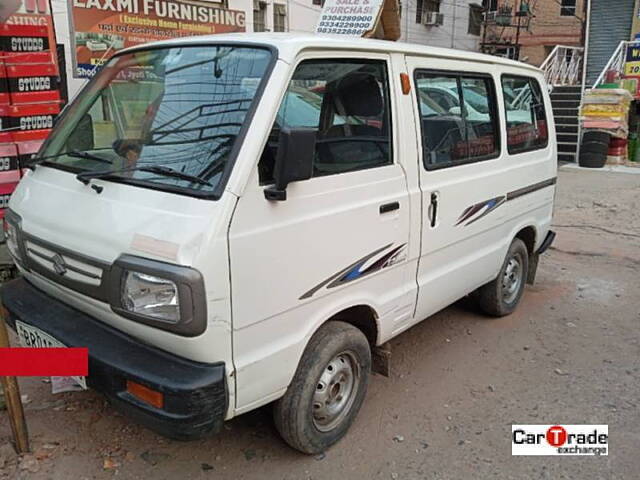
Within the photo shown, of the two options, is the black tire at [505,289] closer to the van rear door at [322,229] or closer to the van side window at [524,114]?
the van side window at [524,114]

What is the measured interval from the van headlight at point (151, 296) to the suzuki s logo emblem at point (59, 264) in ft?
1.53

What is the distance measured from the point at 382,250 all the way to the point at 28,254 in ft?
5.88

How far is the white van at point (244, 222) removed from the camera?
2.26 meters

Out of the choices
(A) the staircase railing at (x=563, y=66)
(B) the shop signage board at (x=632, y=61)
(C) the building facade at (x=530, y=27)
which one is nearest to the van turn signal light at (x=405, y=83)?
(B) the shop signage board at (x=632, y=61)

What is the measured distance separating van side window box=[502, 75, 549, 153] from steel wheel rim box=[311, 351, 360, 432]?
2144mm

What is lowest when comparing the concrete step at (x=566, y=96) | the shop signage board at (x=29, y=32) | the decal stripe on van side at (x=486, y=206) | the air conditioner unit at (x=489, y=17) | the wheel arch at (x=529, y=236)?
the wheel arch at (x=529, y=236)

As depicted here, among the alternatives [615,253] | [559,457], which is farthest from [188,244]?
[615,253]

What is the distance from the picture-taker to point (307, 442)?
2867 mm

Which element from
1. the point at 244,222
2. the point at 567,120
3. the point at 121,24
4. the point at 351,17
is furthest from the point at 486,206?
the point at 567,120

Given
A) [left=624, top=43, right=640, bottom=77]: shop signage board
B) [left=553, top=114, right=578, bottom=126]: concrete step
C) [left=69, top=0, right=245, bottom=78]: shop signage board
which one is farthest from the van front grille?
[left=624, top=43, right=640, bottom=77]: shop signage board

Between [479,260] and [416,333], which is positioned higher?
[479,260]

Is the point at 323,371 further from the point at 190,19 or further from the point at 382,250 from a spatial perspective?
the point at 190,19

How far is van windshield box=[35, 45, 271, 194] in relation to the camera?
2.44 m

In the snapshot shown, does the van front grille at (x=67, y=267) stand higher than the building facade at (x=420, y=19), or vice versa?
the building facade at (x=420, y=19)
